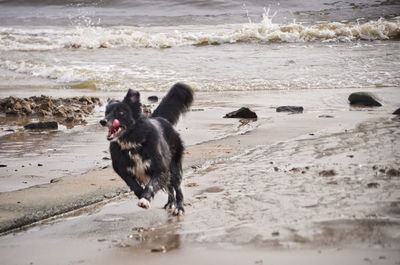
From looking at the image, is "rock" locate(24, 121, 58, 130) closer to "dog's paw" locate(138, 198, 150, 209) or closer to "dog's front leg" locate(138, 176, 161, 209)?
"dog's front leg" locate(138, 176, 161, 209)

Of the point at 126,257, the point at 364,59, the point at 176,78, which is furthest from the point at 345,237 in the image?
the point at 364,59

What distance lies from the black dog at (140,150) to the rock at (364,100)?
6.23 meters

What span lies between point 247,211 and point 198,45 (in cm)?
1840

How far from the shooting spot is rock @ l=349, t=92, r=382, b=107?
11.4m

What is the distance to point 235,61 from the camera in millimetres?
18750

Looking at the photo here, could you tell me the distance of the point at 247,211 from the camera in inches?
212

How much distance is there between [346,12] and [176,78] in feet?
61.5

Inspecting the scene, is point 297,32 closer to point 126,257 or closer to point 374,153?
point 374,153

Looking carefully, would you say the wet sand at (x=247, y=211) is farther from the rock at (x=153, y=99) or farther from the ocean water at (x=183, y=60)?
the rock at (x=153, y=99)

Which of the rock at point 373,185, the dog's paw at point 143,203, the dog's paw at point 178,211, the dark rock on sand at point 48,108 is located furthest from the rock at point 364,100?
the dog's paw at point 143,203

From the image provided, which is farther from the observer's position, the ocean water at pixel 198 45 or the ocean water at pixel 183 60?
the ocean water at pixel 198 45

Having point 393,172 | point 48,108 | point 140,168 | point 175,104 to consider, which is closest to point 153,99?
point 48,108

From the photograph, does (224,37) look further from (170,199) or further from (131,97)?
(131,97)

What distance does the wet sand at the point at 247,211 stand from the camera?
4.48 meters
